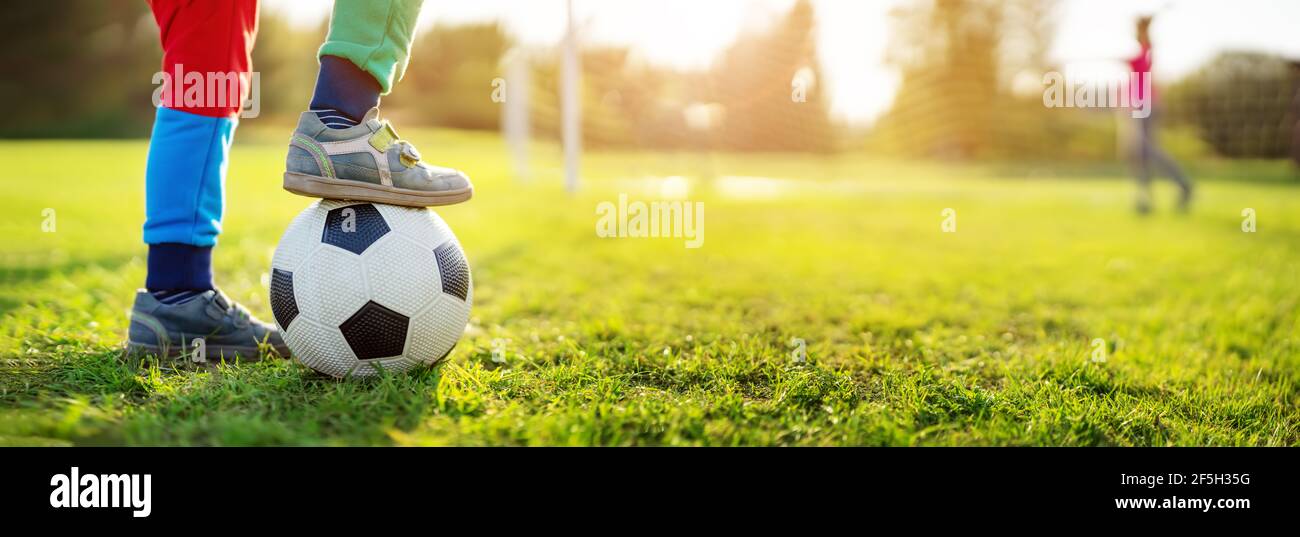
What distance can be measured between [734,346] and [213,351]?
1.59 meters

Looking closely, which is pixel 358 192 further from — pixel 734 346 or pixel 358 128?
pixel 734 346

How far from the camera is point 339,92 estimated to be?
2176mm

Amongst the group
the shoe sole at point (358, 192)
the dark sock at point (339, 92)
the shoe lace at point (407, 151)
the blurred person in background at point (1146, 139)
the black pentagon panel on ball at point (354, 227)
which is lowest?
the black pentagon panel on ball at point (354, 227)

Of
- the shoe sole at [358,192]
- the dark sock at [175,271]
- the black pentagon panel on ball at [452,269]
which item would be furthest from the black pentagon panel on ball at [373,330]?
the dark sock at [175,271]

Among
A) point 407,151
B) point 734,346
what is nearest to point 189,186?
point 407,151

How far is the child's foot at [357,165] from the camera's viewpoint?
6.93ft

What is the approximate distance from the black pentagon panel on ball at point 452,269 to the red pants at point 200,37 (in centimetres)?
79

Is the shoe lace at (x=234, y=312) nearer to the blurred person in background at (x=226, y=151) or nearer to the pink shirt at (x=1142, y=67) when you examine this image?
the blurred person in background at (x=226, y=151)

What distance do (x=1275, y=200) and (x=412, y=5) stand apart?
43.4ft
